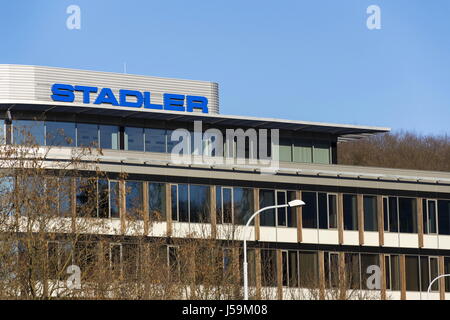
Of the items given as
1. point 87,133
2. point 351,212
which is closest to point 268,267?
point 351,212

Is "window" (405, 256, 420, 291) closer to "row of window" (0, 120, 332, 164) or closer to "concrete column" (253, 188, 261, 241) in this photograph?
"row of window" (0, 120, 332, 164)

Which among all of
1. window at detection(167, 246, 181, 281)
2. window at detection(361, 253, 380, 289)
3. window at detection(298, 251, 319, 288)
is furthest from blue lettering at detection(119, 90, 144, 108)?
window at detection(361, 253, 380, 289)

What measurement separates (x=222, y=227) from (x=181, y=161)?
5137 millimetres

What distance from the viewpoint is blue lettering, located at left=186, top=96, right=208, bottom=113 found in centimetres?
6956

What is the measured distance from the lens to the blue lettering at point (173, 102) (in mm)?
68688

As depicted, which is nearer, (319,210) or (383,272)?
(319,210)

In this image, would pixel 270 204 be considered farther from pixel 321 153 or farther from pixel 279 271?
pixel 321 153

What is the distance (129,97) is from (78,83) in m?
3.56

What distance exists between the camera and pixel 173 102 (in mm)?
68875

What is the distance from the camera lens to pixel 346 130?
71625 mm

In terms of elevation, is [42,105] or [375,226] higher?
[42,105]
